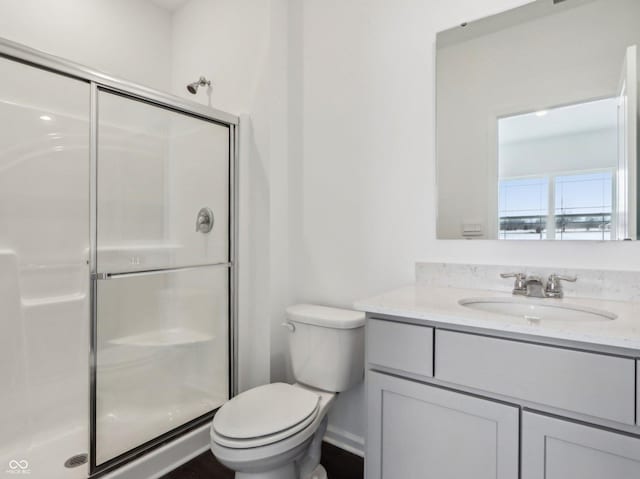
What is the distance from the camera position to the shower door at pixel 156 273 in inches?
63.3

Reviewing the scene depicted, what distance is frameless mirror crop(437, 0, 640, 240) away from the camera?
1.26 m

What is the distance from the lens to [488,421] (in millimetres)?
1021

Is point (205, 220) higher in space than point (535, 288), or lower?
higher

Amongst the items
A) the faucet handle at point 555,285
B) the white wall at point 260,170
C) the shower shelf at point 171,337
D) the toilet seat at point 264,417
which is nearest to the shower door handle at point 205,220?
the white wall at point 260,170

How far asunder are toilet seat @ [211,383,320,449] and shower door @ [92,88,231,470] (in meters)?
0.58

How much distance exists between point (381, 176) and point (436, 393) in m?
1.03

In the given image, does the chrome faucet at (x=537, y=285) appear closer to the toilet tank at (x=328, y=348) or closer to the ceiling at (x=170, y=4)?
the toilet tank at (x=328, y=348)

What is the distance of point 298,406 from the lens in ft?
4.71

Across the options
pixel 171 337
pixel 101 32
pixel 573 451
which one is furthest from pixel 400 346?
pixel 101 32

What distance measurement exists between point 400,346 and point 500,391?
0.30 metres

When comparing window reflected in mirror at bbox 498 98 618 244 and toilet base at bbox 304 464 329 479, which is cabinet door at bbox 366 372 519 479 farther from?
window reflected in mirror at bbox 498 98 618 244

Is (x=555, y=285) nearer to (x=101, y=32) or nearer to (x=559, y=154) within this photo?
(x=559, y=154)

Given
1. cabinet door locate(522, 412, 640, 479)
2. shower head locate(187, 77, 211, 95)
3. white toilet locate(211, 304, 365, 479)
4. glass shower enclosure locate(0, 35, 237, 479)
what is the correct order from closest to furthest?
cabinet door locate(522, 412, 640, 479) < white toilet locate(211, 304, 365, 479) < glass shower enclosure locate(0, 35, 237, 479) < shower head locate(187, 77, 211, 95)

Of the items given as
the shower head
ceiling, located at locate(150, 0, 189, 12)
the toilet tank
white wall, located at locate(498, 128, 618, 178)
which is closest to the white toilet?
the toilet tank
